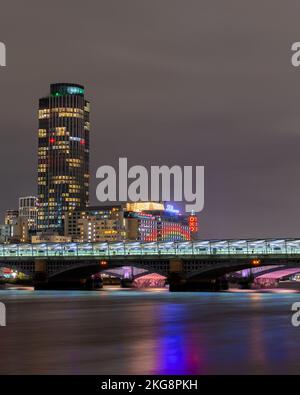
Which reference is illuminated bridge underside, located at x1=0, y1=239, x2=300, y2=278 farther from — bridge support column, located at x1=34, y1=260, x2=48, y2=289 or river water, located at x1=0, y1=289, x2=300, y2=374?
river water, located at x1=0, y1=289, x2=300, y2=374

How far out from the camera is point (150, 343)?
46.3 meters

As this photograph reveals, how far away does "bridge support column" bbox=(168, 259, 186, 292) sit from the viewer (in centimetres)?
14012

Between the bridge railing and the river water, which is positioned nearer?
the river water

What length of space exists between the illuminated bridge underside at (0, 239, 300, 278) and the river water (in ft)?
198

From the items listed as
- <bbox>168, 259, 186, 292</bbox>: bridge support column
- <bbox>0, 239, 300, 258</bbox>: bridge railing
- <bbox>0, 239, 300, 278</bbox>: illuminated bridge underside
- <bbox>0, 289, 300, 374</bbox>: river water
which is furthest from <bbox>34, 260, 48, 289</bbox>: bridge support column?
<bbox>0, 289, 300, 374</bbox>: river water

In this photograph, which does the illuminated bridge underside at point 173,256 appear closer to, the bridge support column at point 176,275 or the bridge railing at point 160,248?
the bridge railing at point 160,248

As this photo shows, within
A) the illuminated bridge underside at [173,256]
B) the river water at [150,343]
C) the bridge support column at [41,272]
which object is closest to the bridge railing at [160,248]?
the illuminated bridge underside at [173,256]

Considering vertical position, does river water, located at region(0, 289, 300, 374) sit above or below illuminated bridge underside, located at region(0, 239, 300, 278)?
below

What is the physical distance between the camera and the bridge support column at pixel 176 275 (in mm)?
140125

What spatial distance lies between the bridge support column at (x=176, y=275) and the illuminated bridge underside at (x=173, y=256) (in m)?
0.45

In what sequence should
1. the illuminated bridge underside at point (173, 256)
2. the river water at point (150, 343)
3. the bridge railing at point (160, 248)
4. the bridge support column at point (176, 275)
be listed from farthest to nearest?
the bridge railing at point (160, 248) → the bridge support column at point (176, 275) → the illuminated bridge underside at point (173, 256) → the river water at point (150, 343)

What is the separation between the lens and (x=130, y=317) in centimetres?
6975

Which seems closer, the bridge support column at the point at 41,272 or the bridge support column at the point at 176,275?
the bridge support column at the point at 176,275

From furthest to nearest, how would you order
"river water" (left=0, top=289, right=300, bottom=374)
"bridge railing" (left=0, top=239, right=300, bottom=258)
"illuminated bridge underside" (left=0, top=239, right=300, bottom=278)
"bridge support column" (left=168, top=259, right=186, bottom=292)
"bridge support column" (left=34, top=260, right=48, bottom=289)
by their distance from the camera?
"bridge support column" (left=34, top=260, right=48, bottom=289)
"bridge railing" (left=0, top=239, right=300, bottom=258)
"bridge support column" (left=168, top=259, right=186, bottom=292)
"illuminated bridge underside" (left=0, top=239, right=300, bottom=278)
"river water" (left=0, top=289, right=300, bottom=374)
